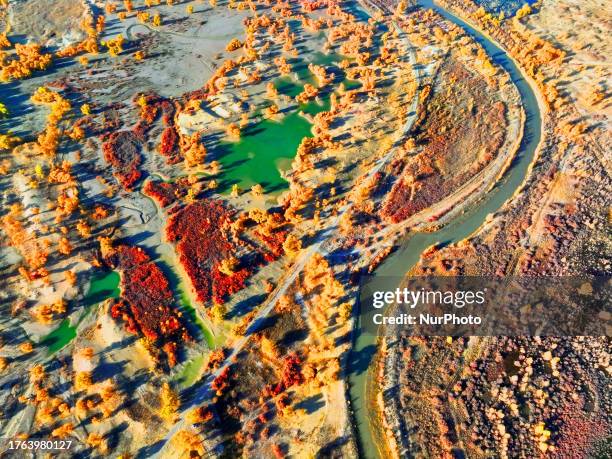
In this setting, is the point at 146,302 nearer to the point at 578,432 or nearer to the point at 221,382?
the point at 221,382

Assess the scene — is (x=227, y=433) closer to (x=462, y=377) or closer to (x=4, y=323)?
(x=462, y=377)

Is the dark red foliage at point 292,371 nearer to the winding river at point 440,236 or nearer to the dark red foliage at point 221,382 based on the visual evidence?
the winding river at point 440,236

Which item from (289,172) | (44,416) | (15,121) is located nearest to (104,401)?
(44,416)

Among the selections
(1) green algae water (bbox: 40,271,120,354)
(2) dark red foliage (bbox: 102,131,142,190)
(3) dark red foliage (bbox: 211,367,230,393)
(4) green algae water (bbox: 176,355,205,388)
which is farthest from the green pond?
(3) dark red foliage (bbox: 211,367,230,393)

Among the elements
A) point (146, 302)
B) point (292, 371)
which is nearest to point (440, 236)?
point (292, 371)

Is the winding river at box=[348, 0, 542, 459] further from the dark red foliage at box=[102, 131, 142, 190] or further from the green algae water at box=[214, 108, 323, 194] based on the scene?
the dark red foliage at box=[102, 131, 142, 190]

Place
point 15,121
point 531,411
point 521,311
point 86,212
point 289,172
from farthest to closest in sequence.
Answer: point 15,121, point 289,172, point 86,212, point 521,311, point 531,411
